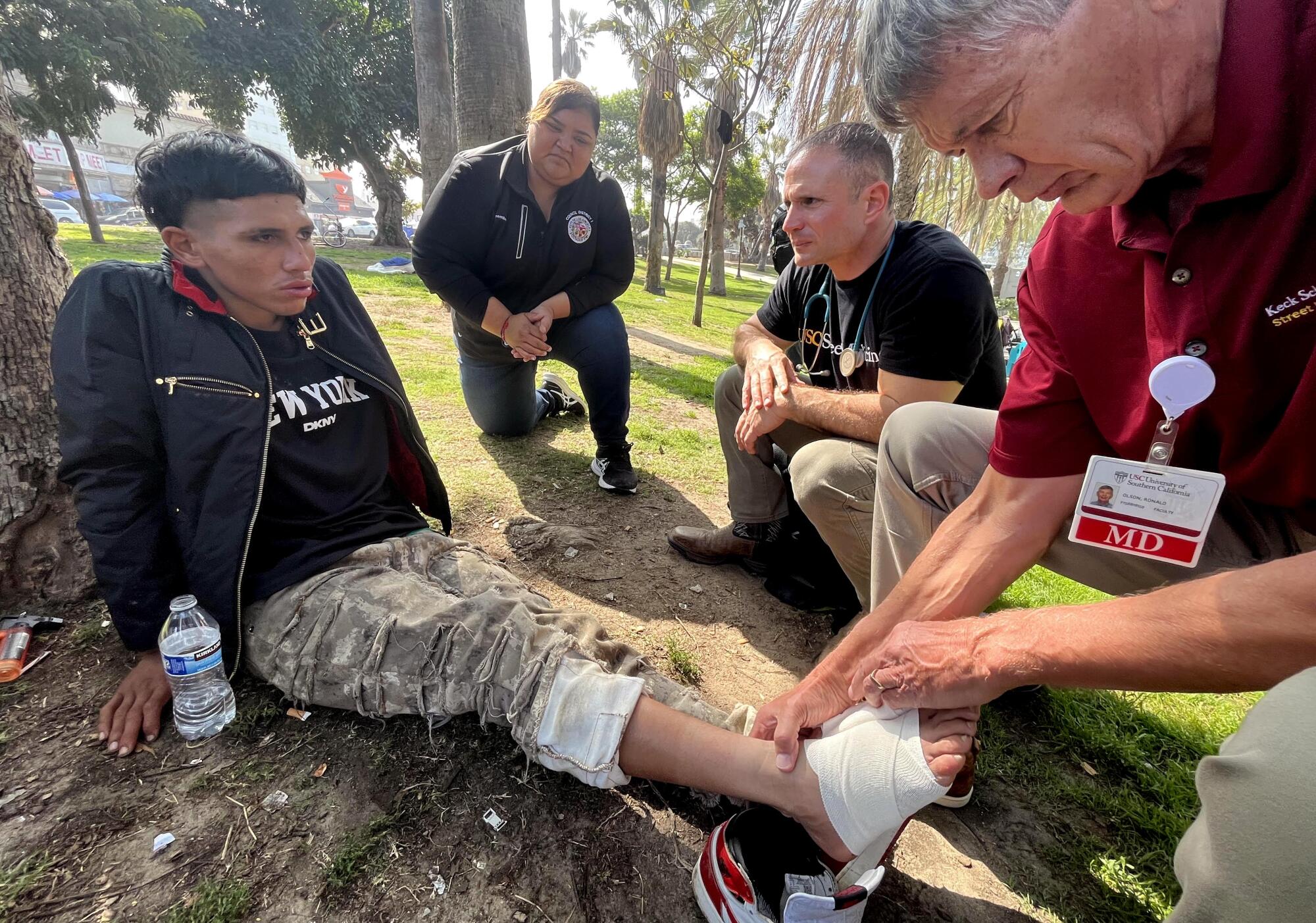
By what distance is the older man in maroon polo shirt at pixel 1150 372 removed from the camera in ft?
2.73

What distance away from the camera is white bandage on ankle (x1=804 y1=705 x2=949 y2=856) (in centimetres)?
119

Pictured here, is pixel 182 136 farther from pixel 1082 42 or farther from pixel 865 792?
pixel 865 792

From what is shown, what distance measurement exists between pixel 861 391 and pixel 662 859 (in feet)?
5.42

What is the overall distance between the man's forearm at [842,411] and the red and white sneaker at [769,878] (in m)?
1.23

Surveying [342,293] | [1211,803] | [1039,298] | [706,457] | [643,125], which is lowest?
[706,457]

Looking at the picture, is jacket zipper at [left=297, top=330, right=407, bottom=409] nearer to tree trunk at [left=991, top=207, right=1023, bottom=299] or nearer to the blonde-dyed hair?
the blonde-dyed hair

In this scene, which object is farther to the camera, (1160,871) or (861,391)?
(861,391)

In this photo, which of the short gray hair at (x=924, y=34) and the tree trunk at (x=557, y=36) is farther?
the tree trunk at (x=557, y=36)

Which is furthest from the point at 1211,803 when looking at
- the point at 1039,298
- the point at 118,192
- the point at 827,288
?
the point at 118,192

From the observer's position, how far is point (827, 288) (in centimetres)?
253

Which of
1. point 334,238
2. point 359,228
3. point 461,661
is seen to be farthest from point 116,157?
point 461,661

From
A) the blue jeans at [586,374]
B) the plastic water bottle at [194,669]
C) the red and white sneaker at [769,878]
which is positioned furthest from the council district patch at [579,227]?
the red and white sneaker at [769,878]

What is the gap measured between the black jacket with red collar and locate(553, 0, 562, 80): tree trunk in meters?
27.4

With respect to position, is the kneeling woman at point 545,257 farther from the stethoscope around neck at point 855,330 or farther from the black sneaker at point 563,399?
the stethoscope around neck at point 855,330
